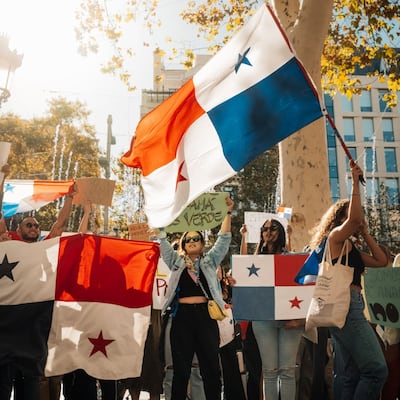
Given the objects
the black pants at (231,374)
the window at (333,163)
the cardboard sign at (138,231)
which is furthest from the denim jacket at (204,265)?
the window at (333,163)

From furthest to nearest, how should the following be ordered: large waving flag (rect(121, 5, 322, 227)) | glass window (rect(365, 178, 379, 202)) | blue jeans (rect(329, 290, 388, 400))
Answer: glass window (rect(365, 178, 379, 202)), large waving flag (rect(121, 5, 322, 227)), blue jeans (rect(329, 290, 388, 400))

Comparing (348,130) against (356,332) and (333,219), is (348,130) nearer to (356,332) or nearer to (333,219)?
(333,219)

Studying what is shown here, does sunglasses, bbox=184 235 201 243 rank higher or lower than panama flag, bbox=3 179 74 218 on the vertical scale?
lower

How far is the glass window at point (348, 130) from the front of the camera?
162 ft

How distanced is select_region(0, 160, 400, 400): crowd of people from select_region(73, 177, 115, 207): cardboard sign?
0.11 meters

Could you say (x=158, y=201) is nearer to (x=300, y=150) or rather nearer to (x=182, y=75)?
(x=300, y=150)

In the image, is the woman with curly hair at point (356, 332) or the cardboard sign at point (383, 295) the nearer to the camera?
the woman with curly hair at point (356, 332)

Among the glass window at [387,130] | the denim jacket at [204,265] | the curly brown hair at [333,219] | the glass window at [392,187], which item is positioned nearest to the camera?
the curly brown hair at [333,219]

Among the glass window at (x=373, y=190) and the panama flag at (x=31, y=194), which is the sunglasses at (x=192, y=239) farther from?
the glass window at (x=373, y=190)

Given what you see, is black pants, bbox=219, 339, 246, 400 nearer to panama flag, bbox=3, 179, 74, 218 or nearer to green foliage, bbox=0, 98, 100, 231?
panama flag, bbox=3, 179, 74, 218

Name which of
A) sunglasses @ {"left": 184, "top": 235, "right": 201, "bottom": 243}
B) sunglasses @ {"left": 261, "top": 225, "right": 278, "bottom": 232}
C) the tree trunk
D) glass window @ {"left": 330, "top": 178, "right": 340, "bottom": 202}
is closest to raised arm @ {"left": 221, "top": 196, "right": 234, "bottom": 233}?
sunglasses @ {"left": 184, "top": 235, "right": 201, "bottom": 243}

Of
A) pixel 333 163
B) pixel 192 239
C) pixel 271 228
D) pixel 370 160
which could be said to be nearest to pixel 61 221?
pixel 192 239

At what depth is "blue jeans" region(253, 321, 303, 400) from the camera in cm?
460

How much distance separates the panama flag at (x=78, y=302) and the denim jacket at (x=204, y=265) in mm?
166
